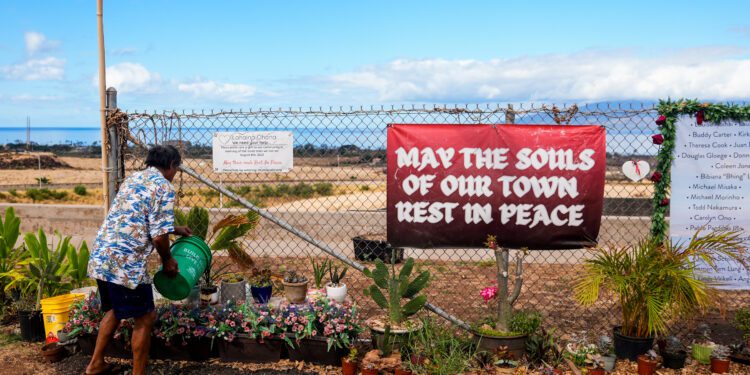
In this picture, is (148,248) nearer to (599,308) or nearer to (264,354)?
(264,354)

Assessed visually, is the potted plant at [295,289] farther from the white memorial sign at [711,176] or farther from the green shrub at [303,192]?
the green shrub at [303,192]

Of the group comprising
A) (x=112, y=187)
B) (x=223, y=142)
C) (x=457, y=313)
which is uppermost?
(x=223, y=142)

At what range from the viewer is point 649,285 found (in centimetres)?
491

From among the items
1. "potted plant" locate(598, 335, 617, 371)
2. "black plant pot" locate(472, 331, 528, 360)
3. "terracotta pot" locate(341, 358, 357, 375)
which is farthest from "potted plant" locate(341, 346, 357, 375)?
"potted plant" locate(598, 335, 617, 371)

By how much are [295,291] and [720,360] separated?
3445mm

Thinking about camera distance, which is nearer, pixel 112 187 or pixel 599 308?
pixel 112 187

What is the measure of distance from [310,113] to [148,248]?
1.77 metres

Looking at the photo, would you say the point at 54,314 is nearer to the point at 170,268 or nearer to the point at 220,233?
the point at 220,233

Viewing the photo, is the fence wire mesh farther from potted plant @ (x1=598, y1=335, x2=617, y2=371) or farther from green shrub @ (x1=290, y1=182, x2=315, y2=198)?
green shrub @ (x1=290, y1=182, x2=315, y2=198)

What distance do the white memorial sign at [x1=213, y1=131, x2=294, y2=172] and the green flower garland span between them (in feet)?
10.2

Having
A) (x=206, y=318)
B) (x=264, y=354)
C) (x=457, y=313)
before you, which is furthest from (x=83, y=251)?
(x=457, y=313)

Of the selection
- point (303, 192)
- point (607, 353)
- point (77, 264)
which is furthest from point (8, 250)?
point (303, 192)

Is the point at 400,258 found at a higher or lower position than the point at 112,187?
lower

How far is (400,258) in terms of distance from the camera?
33.7 feet
